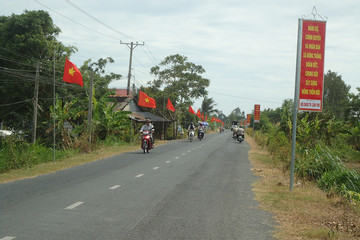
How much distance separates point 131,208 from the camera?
6992 millimetres

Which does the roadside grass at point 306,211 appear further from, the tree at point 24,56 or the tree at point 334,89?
the tree at point 334,89

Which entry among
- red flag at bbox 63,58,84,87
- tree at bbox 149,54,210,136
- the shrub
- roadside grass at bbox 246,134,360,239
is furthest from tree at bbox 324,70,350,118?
roadside grass at bbox 246,134,360,239

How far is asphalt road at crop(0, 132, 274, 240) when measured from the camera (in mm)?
5414

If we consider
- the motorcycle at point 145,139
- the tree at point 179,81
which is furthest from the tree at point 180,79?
the motorcycle at point 145,139

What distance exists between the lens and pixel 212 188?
957 centimetres

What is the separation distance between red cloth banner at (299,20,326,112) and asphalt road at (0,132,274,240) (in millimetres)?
2629

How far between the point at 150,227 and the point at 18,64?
23639 millimetres

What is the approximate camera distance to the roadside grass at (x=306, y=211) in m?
5.54

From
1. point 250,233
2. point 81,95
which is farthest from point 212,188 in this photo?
point 81,95

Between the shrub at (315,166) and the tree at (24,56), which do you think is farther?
the tree at (24,56)

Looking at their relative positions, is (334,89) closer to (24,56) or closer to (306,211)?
(24,56)

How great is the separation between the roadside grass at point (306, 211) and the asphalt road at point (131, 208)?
27cm

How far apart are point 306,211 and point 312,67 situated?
3630 mm

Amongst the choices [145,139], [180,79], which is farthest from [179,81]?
[145,139]
